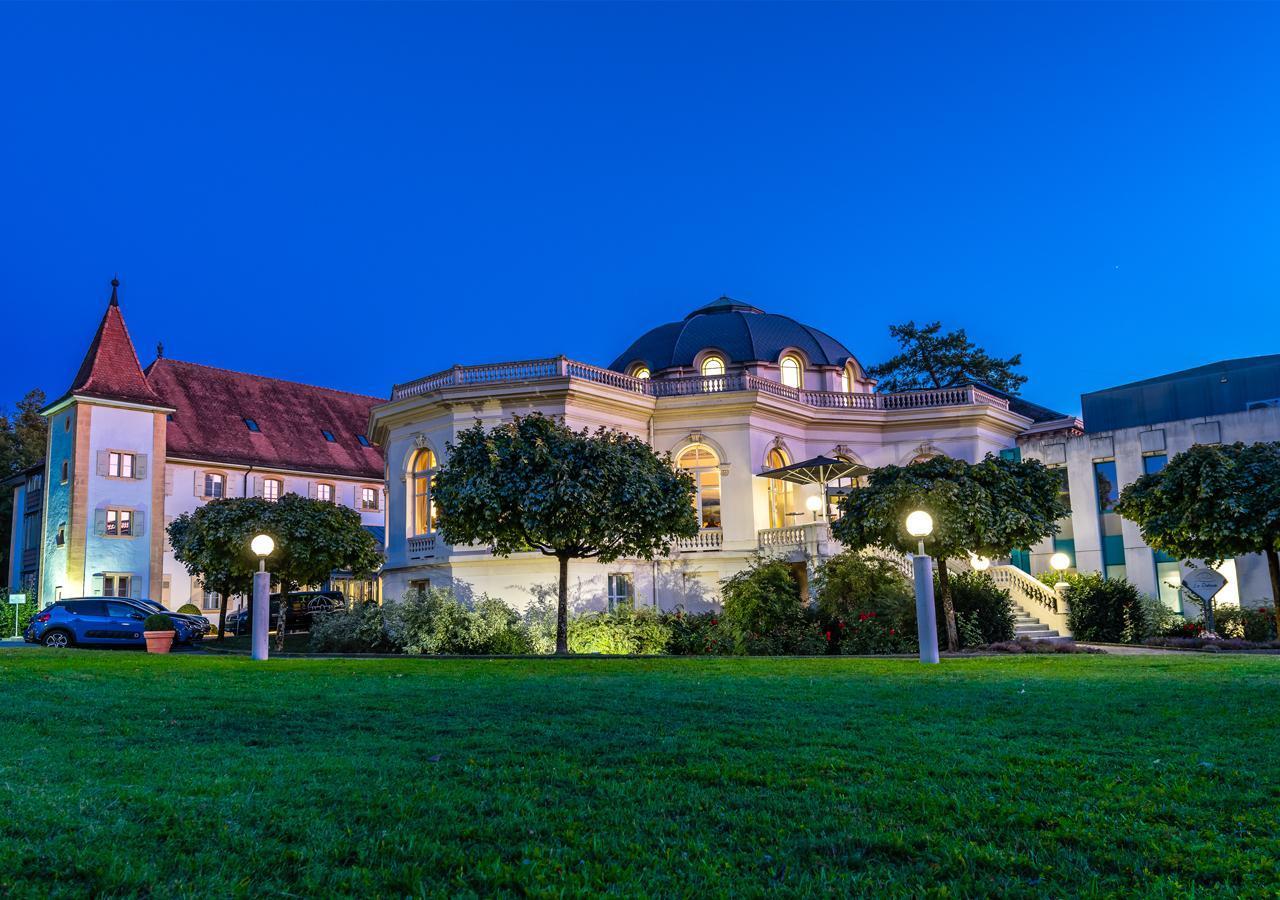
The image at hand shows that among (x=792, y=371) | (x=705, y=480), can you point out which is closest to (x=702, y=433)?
(x=705, y=480)

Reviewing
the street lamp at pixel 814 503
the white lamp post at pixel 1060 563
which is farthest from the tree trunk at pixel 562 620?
the white lamp post at pixel 1060 563

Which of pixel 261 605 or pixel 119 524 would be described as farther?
pixel 119 524

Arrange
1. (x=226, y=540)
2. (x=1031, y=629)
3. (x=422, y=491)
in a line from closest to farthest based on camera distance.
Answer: (x=1031, y=629) < (x=226, y=540) < (x=422, y=491)

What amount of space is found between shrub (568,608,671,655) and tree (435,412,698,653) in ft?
8.03

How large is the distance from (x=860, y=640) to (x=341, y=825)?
757 inches

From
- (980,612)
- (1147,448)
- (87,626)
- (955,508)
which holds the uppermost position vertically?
(1147,448)

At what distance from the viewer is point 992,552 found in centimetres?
2181

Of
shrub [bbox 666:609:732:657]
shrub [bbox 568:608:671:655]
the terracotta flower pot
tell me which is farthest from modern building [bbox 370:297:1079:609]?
the terracotta flower pot

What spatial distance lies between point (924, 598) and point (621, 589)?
12.9 meters

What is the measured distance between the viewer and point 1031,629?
81.7ft

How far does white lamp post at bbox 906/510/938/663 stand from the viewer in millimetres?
16625

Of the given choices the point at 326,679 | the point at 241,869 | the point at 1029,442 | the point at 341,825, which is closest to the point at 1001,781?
the point at 341,825

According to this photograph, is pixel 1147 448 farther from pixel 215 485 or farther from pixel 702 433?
pixel 215 485

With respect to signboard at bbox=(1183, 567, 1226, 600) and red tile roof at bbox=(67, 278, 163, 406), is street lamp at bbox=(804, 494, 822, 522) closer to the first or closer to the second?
signboard at bbox=(1183, 567, 1226, 600)
